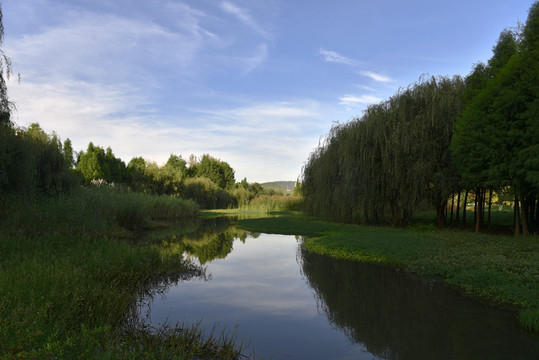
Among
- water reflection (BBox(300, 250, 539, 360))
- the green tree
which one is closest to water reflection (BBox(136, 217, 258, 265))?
water reflection (BBox(300, 250, 539, 360))

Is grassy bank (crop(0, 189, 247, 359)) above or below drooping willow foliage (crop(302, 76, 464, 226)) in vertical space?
below

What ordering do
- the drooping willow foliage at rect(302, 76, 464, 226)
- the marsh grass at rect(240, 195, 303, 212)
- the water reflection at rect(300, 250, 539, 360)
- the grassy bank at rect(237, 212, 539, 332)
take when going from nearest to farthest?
the water reflection at rect(300, 250, 539, 360), the grassy bank at rect(237, 212, 539, 332), the drooping willow foliage at rect(302, 76, 464, 226), the marsh grass at rect(240, 195, 303, 212)

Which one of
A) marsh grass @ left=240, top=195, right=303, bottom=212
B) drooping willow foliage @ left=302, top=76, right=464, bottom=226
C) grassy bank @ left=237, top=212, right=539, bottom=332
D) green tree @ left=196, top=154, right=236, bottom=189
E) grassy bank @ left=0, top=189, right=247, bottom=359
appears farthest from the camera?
green tree @ left=196, top=154, right=236, bottom=189

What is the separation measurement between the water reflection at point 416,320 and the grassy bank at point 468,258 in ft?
1.58

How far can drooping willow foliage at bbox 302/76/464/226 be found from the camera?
57.5ft

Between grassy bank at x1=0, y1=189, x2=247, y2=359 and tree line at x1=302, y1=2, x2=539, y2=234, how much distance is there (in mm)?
11806

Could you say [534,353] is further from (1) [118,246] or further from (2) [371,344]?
(1) [118,246]

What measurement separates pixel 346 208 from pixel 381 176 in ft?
9.35

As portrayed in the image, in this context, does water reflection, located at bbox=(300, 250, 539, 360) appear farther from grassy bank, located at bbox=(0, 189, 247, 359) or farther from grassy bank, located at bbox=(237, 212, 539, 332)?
grassy bank, located at bbox=(0, 189, 247, 359)

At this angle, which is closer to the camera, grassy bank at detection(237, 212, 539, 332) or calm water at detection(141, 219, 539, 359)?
calm water at detection(141, 219, 539, 359)

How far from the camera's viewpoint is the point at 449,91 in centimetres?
1841

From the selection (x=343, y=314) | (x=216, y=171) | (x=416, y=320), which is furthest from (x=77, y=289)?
(x=216, y=171)

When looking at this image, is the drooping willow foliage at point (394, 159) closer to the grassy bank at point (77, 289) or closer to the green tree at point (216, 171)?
the grassy bank at point (77, 289)

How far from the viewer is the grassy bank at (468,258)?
745 centimetres
